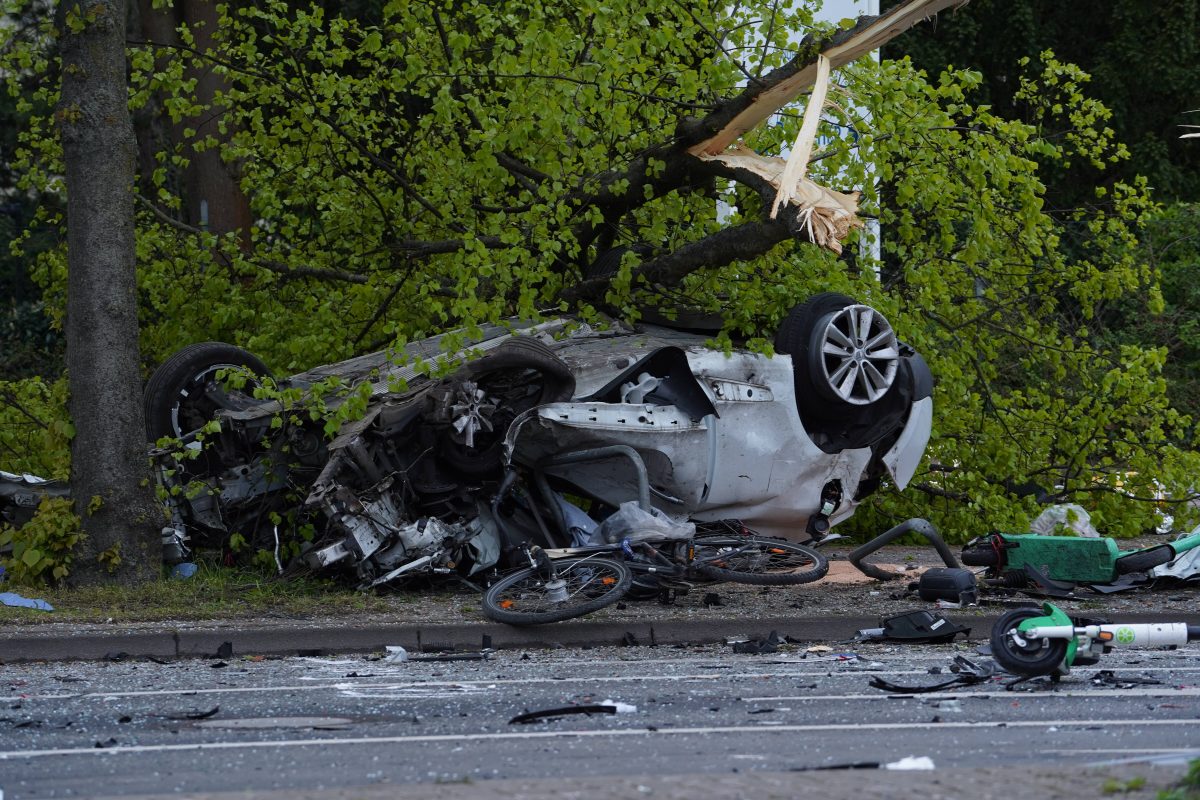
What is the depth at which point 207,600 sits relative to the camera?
411 inches

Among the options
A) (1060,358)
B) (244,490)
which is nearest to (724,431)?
(244,490)

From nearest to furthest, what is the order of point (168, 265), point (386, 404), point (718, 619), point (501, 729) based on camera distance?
point (501, 729)
point (718, 619)
point (386, 404)
point (168, 265)

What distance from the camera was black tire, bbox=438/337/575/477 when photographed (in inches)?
417

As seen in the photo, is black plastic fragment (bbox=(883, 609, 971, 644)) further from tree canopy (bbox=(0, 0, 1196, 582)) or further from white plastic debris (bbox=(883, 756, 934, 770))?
white plastic debris (bbox=(883, 756, 934, 770))

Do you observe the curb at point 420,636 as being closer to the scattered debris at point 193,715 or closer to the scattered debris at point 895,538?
the scattered debris at point 895,538

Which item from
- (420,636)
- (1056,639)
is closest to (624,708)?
(1056,639)

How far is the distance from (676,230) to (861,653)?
16.3 ft

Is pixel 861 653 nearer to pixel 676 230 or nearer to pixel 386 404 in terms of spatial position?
pixel 386 404

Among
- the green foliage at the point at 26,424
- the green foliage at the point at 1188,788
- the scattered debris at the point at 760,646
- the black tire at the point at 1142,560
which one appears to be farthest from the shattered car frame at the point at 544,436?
the green foliage at the point at 1188,788

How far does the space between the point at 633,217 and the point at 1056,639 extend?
22.1ft

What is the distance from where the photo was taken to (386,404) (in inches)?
417

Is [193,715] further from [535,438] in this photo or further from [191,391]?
[191,391]

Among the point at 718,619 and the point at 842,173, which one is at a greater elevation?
the point at 842,173

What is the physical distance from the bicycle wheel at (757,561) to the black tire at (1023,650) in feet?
9.76
